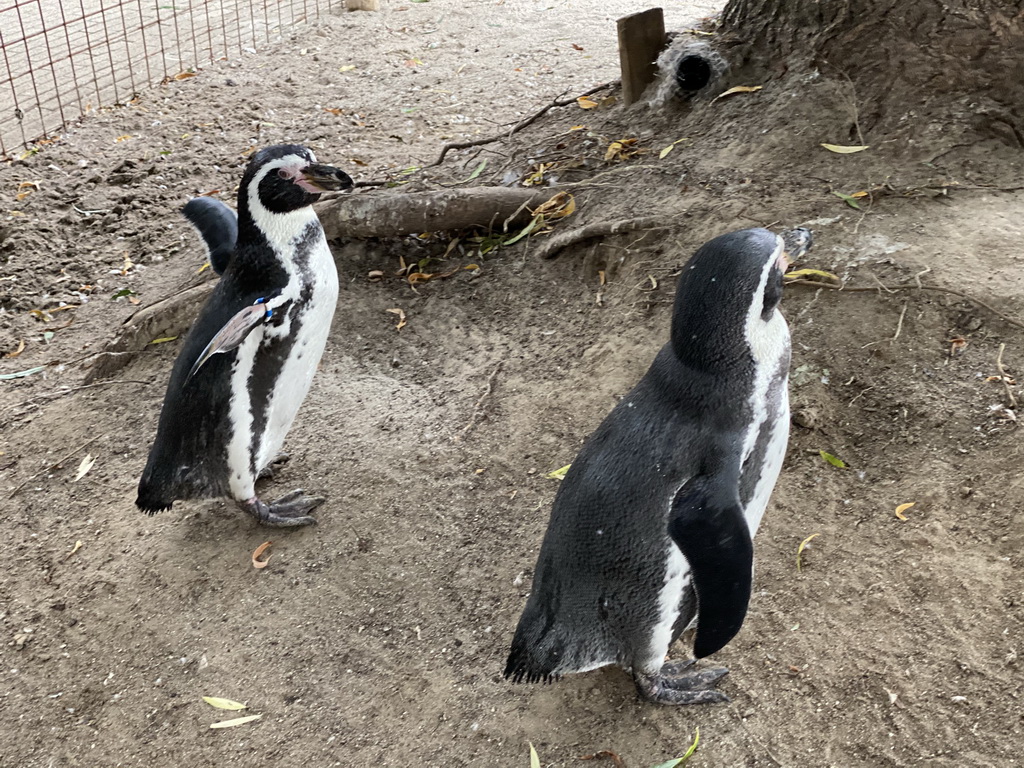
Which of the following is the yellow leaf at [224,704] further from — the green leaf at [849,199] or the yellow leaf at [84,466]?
the green leaf at [849,199]

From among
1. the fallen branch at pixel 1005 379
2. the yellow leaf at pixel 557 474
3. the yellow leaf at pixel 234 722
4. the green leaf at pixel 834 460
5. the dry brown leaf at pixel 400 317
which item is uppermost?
the fallen branch at pixel 1005 379

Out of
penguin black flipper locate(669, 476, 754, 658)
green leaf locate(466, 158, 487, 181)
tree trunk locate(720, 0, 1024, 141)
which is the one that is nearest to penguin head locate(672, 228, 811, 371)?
penguin black flipper locate(669, 476, 754, 658)

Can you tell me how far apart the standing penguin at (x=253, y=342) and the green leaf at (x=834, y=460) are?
156cm

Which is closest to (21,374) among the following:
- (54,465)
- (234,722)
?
(54,465)

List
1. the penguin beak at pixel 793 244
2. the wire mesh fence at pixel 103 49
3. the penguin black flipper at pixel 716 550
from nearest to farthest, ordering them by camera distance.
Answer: the penguin black flipper at pixel 716 550, the penguin beak at pixel 793 244, the wire mesh fence at pixel 103 49

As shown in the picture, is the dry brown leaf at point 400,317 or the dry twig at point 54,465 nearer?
the dry twig at point 54,465

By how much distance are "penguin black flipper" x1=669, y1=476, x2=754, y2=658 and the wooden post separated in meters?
3.00

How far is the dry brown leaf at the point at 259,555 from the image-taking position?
274 centimetres

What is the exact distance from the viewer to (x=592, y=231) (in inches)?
141

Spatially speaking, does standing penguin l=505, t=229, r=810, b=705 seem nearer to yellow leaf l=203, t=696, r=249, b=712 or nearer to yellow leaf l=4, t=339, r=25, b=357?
yellow leaf l=203, t=696, r=249, b=712

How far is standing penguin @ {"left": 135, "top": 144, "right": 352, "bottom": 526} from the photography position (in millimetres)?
2627

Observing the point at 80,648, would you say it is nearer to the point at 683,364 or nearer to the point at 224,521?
the point at 224,521

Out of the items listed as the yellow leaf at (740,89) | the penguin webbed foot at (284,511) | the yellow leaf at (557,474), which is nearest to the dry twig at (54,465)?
the penguin webbed foot at (284,511)

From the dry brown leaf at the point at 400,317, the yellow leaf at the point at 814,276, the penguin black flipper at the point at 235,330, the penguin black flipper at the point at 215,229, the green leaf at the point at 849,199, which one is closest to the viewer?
the penguin black flipper at the point at 235,330
